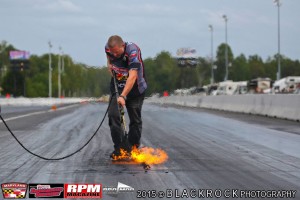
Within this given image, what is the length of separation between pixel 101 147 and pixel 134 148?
2.46 m

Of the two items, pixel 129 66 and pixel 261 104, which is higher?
pixel 129 66

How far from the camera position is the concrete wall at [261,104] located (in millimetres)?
24359

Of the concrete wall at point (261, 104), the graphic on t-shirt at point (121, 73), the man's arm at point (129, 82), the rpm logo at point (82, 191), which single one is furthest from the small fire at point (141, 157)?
the concrete wall at point (261, 104)

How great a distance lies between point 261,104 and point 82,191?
A: 928 inches

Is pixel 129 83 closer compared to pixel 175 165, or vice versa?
pixel 129 83

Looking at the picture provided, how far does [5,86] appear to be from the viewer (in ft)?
568

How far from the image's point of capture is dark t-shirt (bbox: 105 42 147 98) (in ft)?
29.3

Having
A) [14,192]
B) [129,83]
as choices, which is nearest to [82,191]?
[14,192]

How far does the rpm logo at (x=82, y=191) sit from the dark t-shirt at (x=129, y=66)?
2.63 m

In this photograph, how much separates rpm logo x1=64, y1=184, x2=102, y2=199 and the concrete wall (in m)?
9.98

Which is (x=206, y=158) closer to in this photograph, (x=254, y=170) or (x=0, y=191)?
(x=254, y=170)

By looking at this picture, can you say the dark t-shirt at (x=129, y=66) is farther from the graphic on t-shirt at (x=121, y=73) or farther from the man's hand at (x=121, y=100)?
the man's hand at (x=121, y=100)

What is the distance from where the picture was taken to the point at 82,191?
21.4 feet

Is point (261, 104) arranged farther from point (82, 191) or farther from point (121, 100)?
point (82, 191)
